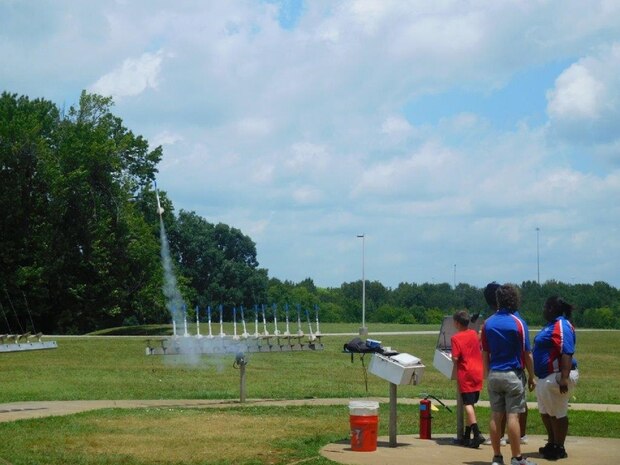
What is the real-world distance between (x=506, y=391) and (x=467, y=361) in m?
1.90

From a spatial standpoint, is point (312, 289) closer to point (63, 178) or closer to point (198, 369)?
point (63, 178)

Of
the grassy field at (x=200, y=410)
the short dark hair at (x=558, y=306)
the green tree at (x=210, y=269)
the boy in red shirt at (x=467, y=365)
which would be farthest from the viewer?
the green tree at (x=210, y=269)

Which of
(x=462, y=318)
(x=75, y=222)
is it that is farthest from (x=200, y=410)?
(x=75, y=222)

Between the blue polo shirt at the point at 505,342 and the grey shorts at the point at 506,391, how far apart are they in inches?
3.0

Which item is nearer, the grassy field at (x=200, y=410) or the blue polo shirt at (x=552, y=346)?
the blue polo shirt at (x=552, y=346)

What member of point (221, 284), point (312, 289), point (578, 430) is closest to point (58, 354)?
point (578, 430)

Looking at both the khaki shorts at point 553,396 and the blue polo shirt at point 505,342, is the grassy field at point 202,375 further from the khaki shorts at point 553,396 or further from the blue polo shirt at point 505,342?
the blue polo shirt at point 505,342

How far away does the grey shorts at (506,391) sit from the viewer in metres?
10.6

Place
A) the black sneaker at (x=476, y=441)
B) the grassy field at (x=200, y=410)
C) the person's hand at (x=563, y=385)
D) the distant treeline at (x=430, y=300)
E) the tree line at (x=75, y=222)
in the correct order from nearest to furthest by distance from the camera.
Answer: the person's hand at (x=563, y=385) → the grassy field at (x=200, y=410) → the black sneaker at (x=476, y=441) → the tree line at (x=75, y=222) → the distant treeline at (x=430, y=300)

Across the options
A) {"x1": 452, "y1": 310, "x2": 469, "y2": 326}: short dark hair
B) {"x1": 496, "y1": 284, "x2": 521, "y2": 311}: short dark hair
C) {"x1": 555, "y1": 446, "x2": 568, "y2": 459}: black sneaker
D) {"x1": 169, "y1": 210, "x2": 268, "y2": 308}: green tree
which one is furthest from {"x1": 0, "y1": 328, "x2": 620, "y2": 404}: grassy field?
{"x1": 169, "y1": 210, "x2": 268, "y2": 308}: green tree

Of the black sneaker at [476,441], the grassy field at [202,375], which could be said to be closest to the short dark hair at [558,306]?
the black sneaker at [476,441]

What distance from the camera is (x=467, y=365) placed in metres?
12.6

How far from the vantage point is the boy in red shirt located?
41.0 feet

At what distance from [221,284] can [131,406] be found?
233 ft
